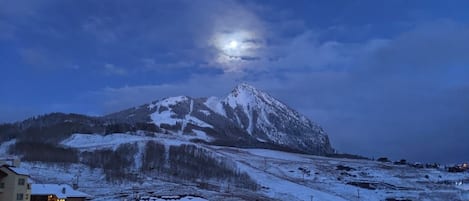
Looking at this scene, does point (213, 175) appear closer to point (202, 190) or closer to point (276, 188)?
point (276, 188)

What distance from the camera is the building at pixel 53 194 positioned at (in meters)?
79.5

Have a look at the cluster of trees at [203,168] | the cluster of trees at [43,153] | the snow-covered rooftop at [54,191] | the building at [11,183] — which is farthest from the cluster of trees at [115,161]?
the building at [11,183]

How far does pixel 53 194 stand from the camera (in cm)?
8031

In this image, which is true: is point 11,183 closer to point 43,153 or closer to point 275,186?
point 275,186

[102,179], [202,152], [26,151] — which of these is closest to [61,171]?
[102,179]

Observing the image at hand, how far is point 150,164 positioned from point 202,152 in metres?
33.3

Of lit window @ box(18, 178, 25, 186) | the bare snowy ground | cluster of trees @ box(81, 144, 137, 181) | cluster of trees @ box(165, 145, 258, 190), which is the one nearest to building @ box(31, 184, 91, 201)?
lit window @ box(18, 178, 25, 186)

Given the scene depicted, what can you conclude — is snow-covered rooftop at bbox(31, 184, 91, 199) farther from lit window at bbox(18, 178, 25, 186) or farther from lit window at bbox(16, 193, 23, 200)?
lit window at bbox(18, 178, 25, 186)

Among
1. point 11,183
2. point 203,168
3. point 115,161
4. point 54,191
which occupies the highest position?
point 115,161

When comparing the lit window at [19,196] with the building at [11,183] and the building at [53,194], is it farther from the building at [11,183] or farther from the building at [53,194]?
the building at [53,194]

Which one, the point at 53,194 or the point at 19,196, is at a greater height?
the point at 19,196

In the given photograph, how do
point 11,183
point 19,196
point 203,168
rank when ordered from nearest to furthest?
point 11,183
point 19,196
point 203,168

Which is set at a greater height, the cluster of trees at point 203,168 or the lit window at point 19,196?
the cluster of trees at point 203,168

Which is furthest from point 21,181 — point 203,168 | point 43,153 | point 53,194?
point 203,168
